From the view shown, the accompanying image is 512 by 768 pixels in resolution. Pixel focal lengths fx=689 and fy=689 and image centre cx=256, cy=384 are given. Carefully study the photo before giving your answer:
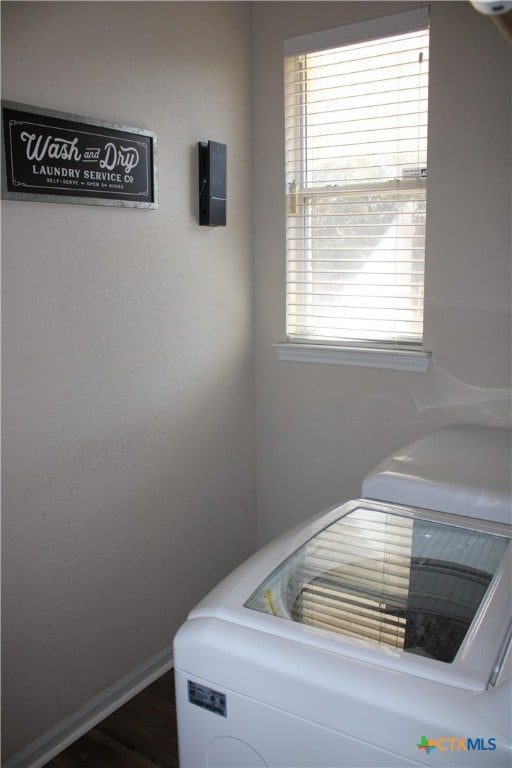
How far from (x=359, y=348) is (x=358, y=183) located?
2.01 ft

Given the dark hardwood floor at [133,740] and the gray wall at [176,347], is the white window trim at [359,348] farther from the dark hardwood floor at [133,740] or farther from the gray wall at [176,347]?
the dark hardwood floor at [133,740]

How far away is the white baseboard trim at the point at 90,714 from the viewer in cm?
208

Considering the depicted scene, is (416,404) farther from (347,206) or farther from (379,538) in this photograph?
(379,538)

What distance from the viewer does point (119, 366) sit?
2.26 metres

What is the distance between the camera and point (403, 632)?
4.25ft

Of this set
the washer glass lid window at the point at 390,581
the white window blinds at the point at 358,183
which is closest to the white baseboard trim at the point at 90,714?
the washer glass lid window at the point at 390,581

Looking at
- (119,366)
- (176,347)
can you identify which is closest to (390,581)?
(119,366)

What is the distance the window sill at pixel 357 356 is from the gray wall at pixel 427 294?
0.03m

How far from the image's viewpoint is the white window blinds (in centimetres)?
243

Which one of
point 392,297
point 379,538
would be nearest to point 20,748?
point 379,538

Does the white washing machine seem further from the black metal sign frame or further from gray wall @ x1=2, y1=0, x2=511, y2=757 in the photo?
the black metal sign frame

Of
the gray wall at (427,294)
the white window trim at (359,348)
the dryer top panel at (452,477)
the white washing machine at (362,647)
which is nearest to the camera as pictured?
the white washing machine at (362,647)

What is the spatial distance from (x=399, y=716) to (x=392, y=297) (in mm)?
1693

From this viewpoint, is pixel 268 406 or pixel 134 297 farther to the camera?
pixel 268 406
